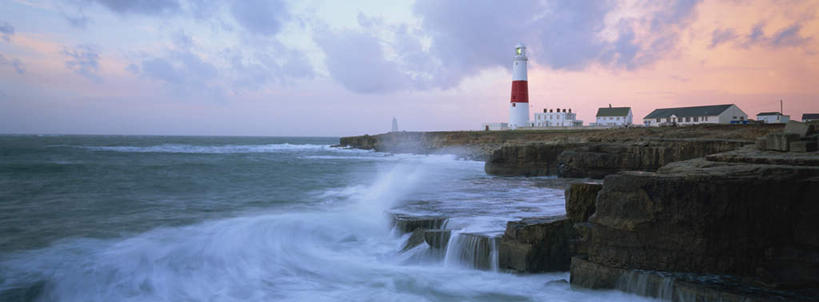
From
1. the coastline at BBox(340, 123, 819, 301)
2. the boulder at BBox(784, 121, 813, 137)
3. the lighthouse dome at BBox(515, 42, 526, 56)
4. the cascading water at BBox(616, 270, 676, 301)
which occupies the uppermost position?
the lighthouse dome at BBox(515, 42, 526, 56)

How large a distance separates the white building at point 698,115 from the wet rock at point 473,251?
37.5 m

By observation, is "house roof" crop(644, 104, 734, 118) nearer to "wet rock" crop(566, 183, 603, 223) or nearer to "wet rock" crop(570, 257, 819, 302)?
"wet rock" crop(566, 183, 603, 223)

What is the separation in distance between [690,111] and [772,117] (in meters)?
6.34

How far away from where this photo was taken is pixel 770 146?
265 inches

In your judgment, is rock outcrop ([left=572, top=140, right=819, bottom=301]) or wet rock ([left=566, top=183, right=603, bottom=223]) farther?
wet rock ([left=566, top=183, right=603, bottom=223])

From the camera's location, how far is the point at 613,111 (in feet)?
171

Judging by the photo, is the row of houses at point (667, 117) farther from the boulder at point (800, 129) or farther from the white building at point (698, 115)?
the boulder at point (800, 129)

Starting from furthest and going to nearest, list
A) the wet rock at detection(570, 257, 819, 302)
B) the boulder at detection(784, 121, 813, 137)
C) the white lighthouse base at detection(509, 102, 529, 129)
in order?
the white lighthouse base at detection(509, 102, 529, 129), the boulder at detection(784, 121, 813, 137), the wet rock at detection(570, 257, 819, 302)

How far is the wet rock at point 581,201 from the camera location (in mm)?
5703

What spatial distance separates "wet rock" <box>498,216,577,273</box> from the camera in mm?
5621

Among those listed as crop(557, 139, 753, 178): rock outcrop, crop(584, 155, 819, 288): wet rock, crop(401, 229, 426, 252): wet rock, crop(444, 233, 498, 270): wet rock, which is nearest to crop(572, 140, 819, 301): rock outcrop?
crop(584, 155, 819, 288): wet rock

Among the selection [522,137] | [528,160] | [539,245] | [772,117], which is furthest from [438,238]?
[772,117]

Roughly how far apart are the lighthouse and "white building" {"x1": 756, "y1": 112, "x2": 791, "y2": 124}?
1945 cm

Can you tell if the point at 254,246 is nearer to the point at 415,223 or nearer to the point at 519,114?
the point at 415,223
